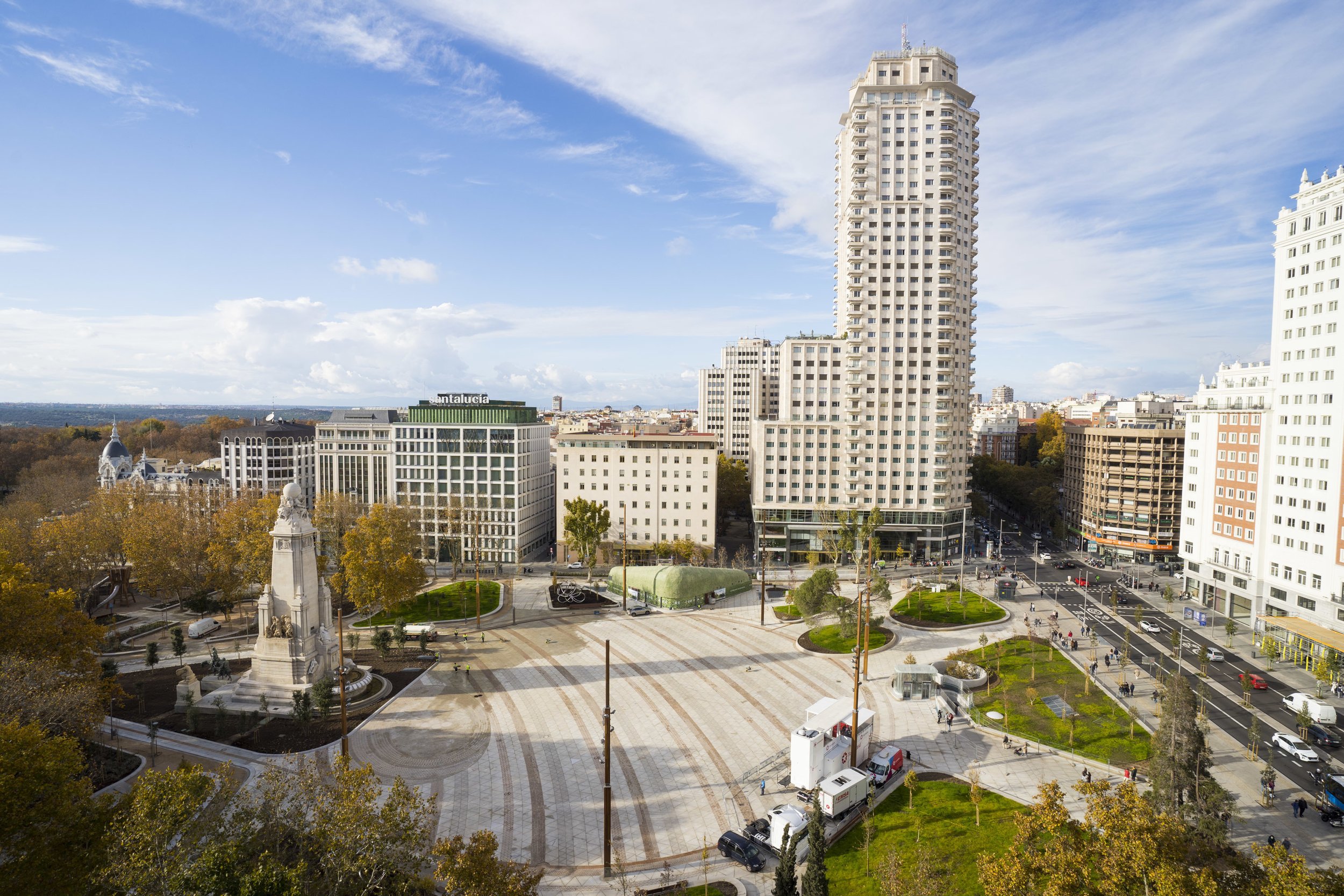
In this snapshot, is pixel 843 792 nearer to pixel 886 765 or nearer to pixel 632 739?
pixel 886 765

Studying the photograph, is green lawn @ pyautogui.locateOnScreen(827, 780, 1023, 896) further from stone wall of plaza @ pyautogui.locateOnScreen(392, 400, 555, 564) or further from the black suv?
stone wall of plaza @ pyautogui.locateOnScreen(392, 400, 555, 564)

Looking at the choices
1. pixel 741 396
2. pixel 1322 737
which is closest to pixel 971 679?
pixel 1322 737

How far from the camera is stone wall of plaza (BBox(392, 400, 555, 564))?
98.3 meters

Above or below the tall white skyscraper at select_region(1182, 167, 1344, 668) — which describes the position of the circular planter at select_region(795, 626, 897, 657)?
below

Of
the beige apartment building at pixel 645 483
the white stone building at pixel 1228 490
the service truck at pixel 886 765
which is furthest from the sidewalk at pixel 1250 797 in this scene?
the beige apartment building at pixel 645 483

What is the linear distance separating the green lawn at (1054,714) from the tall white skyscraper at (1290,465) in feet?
75.5

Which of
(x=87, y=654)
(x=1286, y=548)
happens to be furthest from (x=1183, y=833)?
(x=1286, y=548)

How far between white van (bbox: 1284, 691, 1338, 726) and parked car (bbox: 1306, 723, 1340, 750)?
22.1 inches

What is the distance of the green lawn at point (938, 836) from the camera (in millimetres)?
29516

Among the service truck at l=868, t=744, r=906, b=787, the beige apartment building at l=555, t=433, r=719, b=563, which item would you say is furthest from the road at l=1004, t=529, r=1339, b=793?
the beige apartment building at l=555, t=433, r=719, b=563

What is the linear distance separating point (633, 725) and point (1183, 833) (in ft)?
101

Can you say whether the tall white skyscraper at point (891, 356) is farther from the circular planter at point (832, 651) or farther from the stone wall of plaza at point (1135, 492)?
the circular planter at point (832, 651)

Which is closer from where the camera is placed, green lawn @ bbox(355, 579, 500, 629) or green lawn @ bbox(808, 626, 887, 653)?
green lawn @ bbox(808, 626, 887, 653)

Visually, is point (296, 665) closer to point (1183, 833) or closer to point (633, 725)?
point (633, 725)
